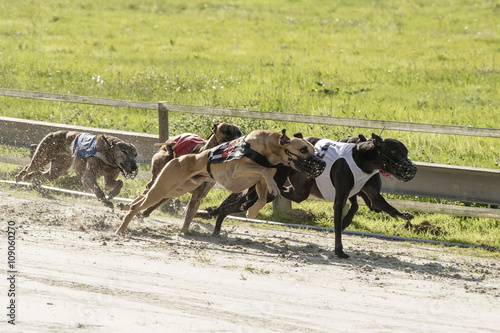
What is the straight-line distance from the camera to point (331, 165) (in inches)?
269

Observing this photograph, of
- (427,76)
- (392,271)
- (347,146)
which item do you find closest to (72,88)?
(427,76)

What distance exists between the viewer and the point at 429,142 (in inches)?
392

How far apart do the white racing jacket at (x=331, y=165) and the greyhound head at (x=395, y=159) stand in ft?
0.86

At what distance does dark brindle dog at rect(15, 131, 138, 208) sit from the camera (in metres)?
8.09

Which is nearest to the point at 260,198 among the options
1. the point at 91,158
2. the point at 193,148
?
the point at 193,148

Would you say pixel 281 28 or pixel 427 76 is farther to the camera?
pixel 281 28

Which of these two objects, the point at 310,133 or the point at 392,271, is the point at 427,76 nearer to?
the point at 310,133

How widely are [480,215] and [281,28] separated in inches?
550

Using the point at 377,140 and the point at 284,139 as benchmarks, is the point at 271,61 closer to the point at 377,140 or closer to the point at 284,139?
the point at 377,140

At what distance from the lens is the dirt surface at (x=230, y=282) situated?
4574 millimetres

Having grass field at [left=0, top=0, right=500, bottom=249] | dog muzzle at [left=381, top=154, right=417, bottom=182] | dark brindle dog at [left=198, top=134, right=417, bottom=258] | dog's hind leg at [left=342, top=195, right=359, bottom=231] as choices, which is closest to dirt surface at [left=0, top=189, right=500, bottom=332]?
dog's hind leg at [left=342, top=195, right=359, bottom=231]

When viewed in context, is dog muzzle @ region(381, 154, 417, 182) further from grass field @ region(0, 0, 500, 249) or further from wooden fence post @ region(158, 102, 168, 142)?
wooden fence post @ region(158, 102, 168, 142)

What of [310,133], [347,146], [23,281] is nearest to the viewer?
[23,281]

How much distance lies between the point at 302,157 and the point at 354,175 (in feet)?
2.67
